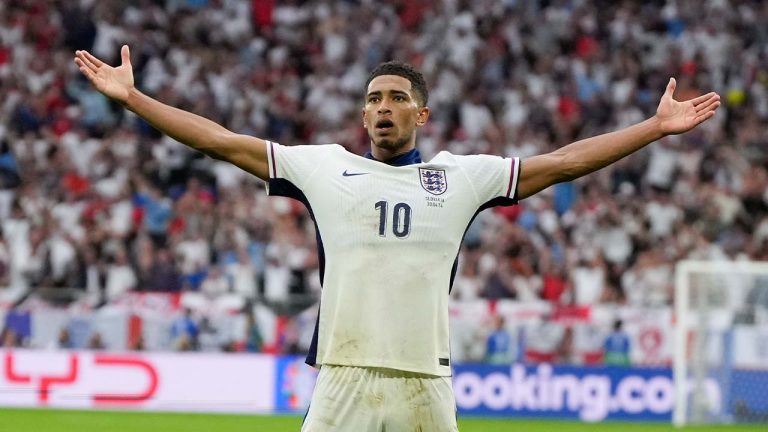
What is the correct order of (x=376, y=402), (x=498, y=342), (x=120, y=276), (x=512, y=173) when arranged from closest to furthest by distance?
(x=376, y=402)
(x=512, y=173)
(x=498, y=342)
(x=120, y=276)

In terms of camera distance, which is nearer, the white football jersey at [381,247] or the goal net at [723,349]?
the white football jersey at [381,247]

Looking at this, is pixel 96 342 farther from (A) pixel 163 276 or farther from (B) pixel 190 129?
(B) pixel 190 129

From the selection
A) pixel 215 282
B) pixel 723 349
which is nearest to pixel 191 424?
pixel 215 282

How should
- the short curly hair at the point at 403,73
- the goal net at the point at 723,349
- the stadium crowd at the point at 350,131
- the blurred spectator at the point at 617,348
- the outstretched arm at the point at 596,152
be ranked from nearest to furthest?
the short curly hair at the point at 403,73, the outstretched arm at the point at 596,152, the goal net at the point at 723,349, the blurred spectator at the point at 617,348, the stadium crowd at the point at 350,131

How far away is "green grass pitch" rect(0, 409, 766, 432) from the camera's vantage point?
1529cm

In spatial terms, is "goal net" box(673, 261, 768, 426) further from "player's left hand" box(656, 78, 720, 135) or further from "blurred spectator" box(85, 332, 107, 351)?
"player's left hand" box(656, 78, 720, 135)

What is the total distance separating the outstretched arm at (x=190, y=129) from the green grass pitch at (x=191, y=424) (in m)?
9.33

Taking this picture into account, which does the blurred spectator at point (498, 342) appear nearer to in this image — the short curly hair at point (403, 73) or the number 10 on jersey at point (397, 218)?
the short curly hair at point (403, 73)

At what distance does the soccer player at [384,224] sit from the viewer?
5.55m

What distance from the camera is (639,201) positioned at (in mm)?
21109

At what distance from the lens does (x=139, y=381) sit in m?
17.6

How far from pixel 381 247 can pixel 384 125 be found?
1.61 ft

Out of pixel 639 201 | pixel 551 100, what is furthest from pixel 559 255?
pixel 551 100

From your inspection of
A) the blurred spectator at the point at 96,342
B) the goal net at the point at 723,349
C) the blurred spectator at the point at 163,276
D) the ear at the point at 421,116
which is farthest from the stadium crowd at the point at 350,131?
the ear at the point at 421,116
